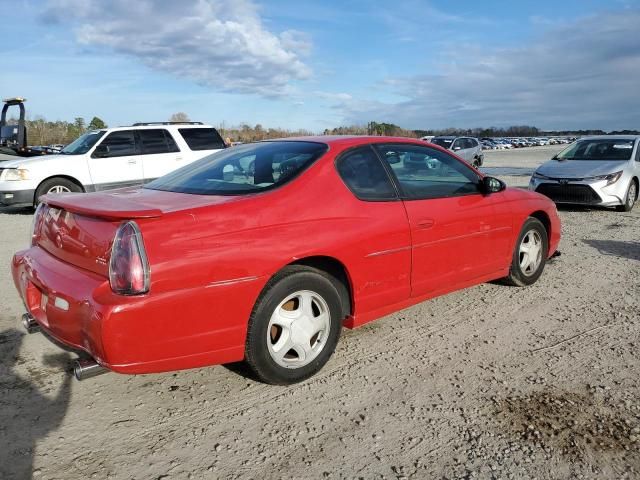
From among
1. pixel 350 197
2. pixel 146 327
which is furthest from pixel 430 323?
pixel 146 327

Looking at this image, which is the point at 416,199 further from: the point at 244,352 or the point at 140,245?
the point at 140,245

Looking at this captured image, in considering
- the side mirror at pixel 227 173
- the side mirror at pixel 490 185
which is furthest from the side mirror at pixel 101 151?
the side mirror at pixel 490 185

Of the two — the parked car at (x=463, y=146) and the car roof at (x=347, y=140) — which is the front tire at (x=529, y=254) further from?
the parked car at (x=463, y=146)

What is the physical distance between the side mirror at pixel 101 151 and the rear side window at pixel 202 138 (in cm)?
154

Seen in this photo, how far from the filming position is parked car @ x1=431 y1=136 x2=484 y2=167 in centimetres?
2186

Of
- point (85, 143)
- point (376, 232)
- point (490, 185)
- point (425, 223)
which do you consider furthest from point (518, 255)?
point (85, 143)

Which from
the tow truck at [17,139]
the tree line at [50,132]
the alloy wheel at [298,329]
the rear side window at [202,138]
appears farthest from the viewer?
the tree line at [50,132]

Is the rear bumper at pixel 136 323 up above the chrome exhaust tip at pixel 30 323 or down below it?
above

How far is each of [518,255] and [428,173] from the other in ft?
4.45

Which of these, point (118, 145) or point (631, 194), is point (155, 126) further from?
point (631, 194)

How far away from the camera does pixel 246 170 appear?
360 cm

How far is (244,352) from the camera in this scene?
2.96 metres

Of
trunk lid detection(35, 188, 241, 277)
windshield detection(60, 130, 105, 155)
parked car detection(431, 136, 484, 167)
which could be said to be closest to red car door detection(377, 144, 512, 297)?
trunk lid detection(35, 188, 241, 277)

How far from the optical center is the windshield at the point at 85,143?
10.0 meters
